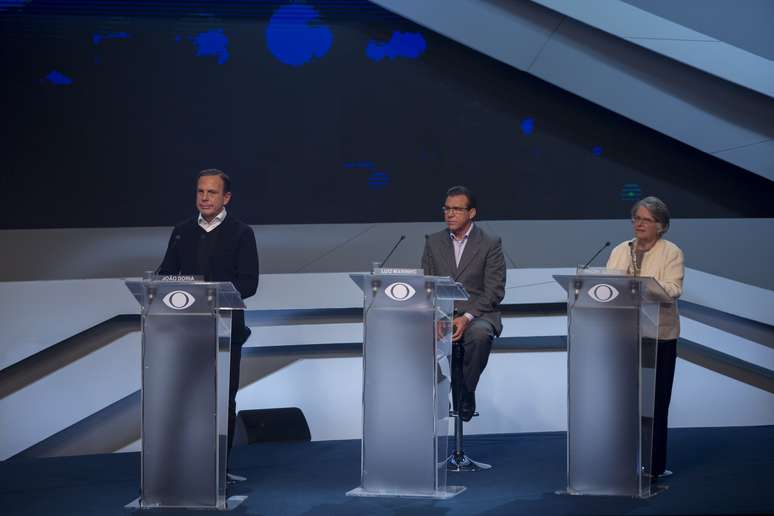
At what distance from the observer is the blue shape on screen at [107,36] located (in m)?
6.57

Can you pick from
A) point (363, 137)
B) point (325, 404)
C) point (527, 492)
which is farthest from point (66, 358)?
point (527, 492)

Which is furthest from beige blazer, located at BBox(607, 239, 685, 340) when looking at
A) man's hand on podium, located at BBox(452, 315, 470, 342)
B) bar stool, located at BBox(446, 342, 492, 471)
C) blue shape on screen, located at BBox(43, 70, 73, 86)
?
blue shape on screen, located at BBox(43, 70, 73, 86)

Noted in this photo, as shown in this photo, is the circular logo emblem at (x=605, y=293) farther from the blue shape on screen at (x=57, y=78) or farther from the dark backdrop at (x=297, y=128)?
the blue shape on screen at (x=57, y=78)

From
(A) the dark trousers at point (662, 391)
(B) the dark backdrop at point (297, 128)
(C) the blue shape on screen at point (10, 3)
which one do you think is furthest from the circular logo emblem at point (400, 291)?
(C) the blue shape on screen at point (10, 3)

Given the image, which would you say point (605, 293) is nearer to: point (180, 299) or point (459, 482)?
point (459, 482)

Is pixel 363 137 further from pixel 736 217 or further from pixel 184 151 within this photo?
pixel 736 217

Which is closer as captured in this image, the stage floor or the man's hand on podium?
the stage floor

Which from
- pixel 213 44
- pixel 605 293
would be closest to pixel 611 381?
pixel 605 293

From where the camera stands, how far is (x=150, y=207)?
6684 mm

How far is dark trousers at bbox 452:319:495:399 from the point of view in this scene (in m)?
4.86

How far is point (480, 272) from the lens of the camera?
501cm

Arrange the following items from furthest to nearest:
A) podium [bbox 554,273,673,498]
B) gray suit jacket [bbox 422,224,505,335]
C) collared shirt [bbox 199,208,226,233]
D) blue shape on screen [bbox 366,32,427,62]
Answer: blue shape on screen [bbox 366,32,427,62] < gray suit jacket [bbox 422,224,505,335] < collared shirt [bbox 199,208,226,233] < podium [bbox 554,273,673,498]

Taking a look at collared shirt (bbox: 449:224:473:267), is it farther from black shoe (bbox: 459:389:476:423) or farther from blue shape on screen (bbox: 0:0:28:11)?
blue shape on screen (bbox: 0:0:28:11)

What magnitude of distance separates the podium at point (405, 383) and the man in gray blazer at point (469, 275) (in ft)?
2.27
